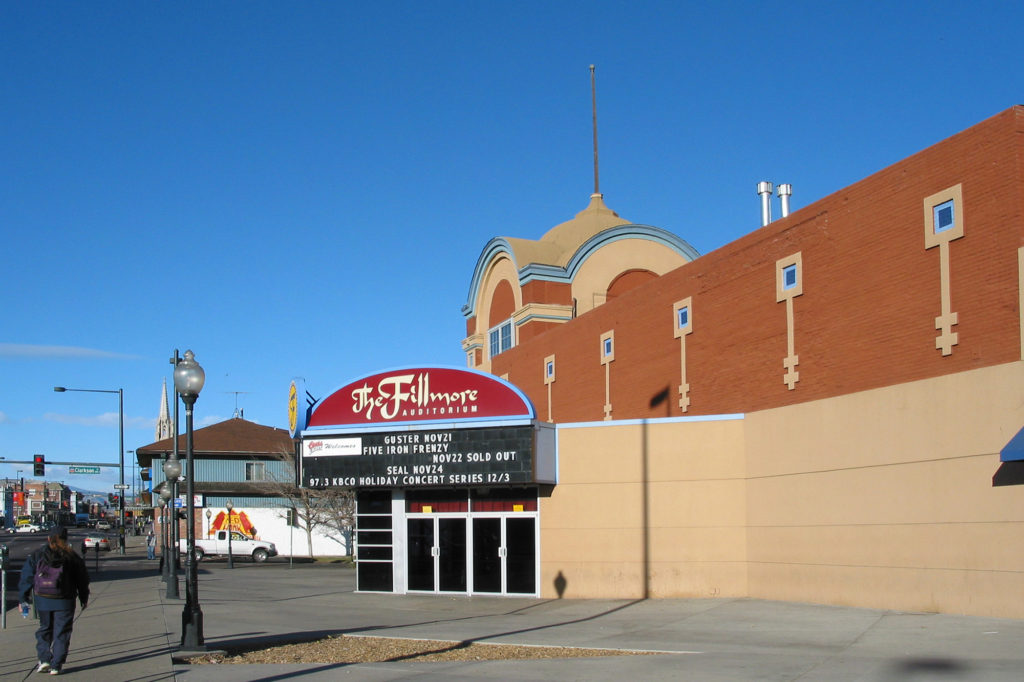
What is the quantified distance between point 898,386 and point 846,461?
83.2 inches

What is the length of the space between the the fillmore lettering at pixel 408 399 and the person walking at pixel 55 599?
1293 cm

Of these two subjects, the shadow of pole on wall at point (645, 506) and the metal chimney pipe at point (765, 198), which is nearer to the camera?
the shadow of pole on wall at point (645, 506)

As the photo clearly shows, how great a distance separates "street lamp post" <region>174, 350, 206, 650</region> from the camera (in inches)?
598

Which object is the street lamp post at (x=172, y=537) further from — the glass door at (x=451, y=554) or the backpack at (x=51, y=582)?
the backpack at (x=51, y=582)

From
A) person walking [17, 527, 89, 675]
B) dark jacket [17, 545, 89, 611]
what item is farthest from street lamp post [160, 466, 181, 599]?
person walking [17, 527, 89, 675]

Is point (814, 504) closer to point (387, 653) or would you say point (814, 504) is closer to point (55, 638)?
point (387, 653)

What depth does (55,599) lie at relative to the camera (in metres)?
13.2

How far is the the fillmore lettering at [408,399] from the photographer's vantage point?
1016 inches

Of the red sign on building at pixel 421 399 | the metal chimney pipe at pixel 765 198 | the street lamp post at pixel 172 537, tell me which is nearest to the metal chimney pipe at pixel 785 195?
the metal chimney pipe at pixel 765 198

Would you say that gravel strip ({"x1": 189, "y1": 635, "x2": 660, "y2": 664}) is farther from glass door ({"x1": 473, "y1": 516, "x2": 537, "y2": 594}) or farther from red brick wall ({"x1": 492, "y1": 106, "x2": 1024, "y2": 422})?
glass door ({"x1": 473, "y1": 516, "x2": 537, "y2": 594})

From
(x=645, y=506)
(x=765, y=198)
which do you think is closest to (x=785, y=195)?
(x=765, y=198)

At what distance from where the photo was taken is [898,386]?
1930 centimetres

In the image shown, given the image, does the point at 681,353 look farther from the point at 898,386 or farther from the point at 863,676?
the point at 863,676

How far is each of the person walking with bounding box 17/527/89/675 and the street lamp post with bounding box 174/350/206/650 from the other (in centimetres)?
178
